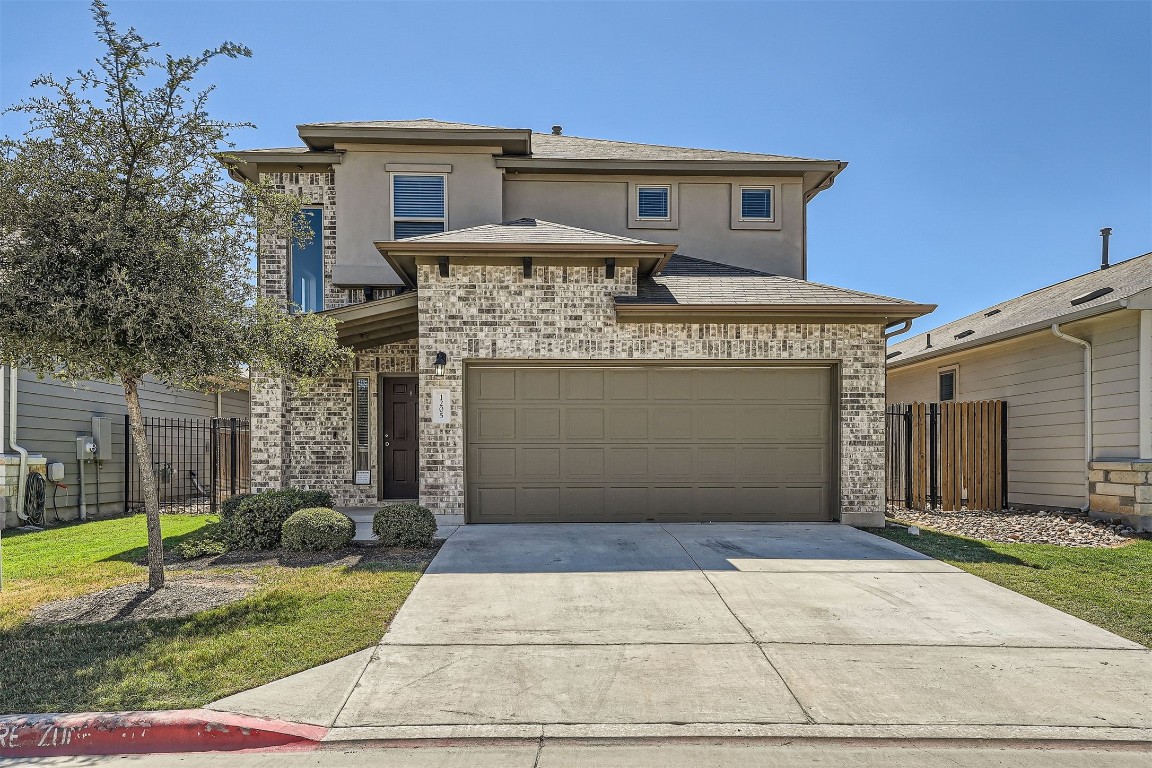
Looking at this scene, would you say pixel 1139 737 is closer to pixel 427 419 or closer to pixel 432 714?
pixel 432 714

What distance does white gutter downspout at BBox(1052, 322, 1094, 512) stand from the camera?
11.7m

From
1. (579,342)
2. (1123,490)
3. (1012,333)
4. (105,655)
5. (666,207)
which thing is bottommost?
(105,655)

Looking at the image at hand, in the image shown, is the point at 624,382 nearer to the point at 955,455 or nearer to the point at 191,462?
the point at 955,455

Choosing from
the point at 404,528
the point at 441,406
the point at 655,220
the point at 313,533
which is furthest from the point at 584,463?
the point at 655,220

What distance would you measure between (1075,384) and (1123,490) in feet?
6.61

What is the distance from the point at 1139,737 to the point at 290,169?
43.1 ft

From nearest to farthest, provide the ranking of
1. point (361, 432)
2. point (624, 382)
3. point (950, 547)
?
point (950, 547), point (624, 382), point (361, 432)

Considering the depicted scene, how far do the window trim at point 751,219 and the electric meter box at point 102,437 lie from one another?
12178 mm

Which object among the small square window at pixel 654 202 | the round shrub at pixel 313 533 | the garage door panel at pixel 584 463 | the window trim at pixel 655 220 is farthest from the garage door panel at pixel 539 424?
the small square window at pixel 654 202

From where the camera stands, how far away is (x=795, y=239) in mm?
13867

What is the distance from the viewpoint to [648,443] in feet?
35.7

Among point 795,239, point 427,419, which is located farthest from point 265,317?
point 795,239

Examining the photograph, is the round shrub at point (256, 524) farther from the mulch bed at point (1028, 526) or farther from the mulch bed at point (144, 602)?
the mulch bed at point (1028, 526)

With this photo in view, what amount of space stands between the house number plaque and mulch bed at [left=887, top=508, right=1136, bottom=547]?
24.2 ft
